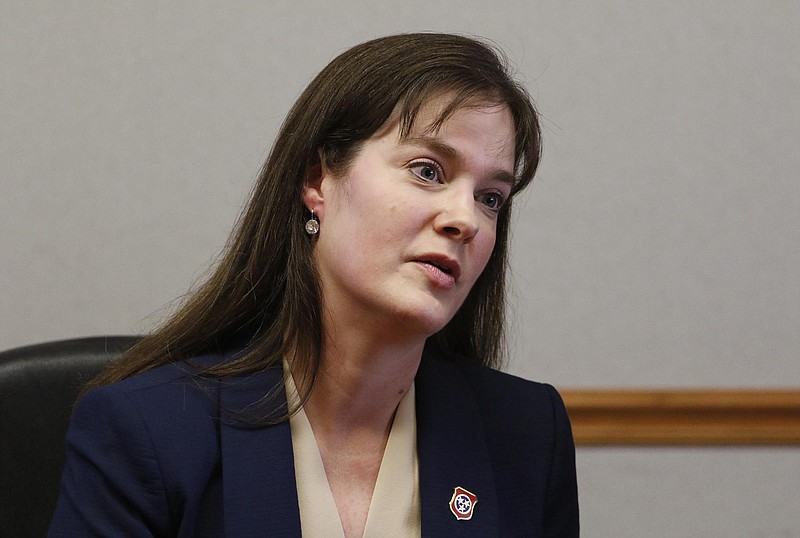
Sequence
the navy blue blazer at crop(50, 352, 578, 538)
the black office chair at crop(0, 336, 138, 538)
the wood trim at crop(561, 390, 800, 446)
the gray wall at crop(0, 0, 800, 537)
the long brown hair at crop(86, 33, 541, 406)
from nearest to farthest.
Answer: the navy blue blazer at crop(50, 352, 578, 538), the long brown hair at crop(86, 33, 541, 406), the black office chair at crop(0, 336, 138, 538), the gray wall at crop(0, 0, 800, 537), the wood trim at crop(561, 390, 800, 446)

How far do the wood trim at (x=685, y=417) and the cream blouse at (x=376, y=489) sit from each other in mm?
967

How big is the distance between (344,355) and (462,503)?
26cm

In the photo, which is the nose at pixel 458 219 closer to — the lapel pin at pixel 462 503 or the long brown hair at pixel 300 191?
the long brown hair at pixel 300 191

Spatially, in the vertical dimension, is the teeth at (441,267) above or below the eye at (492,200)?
below

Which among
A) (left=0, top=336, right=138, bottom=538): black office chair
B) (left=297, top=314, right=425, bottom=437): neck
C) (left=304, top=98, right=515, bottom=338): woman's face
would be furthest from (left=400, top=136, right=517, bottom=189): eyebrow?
(left=0, top=336, right=138, bottom=538): black office chair

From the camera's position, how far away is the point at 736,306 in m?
2.42

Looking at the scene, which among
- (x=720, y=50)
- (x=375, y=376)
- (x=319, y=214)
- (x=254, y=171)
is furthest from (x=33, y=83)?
(x=720, y=50)

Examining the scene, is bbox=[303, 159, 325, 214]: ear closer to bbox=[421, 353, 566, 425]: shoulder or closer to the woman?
the woman

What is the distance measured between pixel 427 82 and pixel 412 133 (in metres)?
0.08

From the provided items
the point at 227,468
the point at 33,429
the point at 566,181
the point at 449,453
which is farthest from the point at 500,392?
the point at 566,181

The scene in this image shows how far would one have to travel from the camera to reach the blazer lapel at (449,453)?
56.1 inches

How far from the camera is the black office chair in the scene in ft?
5.23

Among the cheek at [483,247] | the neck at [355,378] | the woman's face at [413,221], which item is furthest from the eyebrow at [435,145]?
the neck at [355,378]

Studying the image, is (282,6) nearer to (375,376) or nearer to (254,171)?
(254,171)
